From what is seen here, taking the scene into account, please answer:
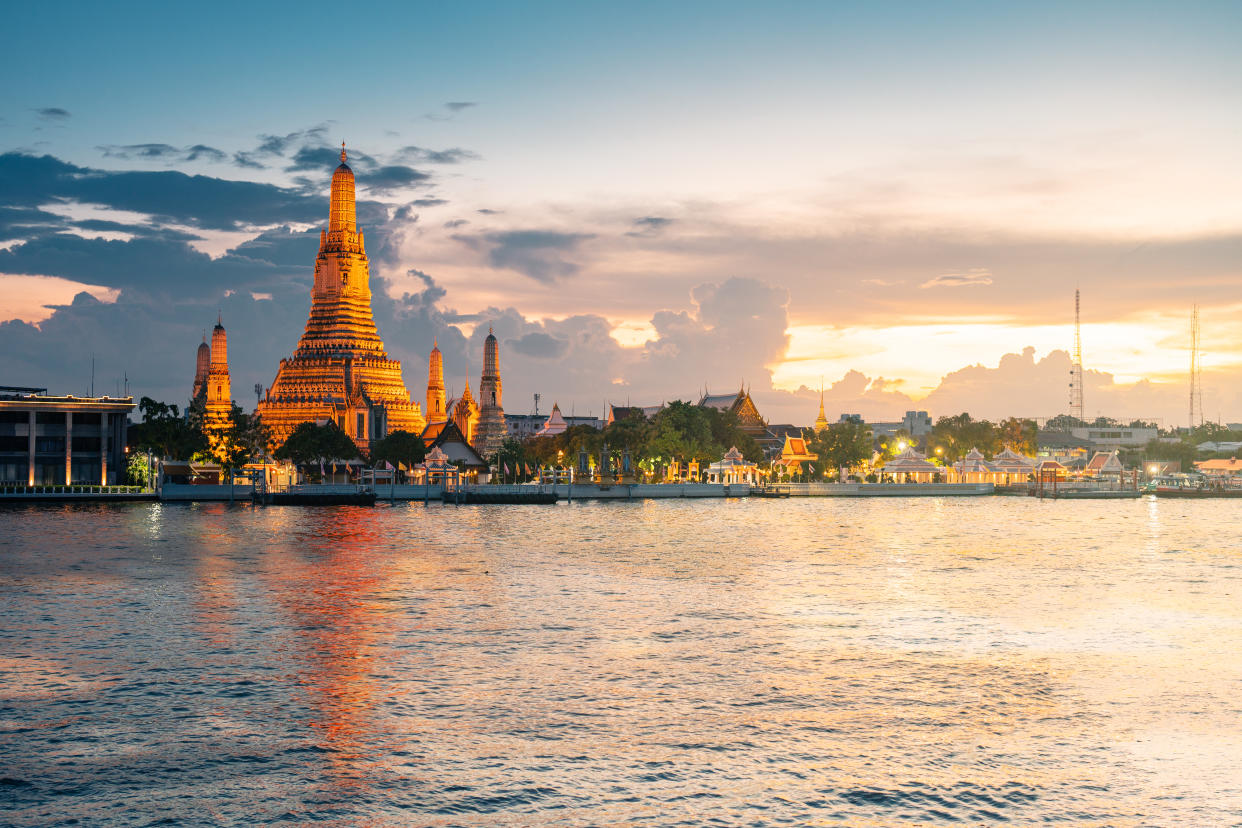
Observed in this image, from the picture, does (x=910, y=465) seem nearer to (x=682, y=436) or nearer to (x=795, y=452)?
(x=795, y=452)

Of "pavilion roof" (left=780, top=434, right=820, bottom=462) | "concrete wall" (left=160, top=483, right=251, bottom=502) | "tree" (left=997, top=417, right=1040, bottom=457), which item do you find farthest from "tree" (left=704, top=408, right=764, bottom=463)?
"concrete wall" (left=160, top=483, right=251, bottom=502)

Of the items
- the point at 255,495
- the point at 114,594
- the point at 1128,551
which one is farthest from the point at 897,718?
the point at 255,495

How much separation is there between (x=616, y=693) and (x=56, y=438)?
3606 inches

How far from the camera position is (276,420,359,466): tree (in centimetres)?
10712

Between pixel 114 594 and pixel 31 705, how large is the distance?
54.7ft

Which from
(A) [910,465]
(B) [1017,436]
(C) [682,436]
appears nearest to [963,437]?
(B) [1017,436]

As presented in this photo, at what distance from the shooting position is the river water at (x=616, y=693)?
1413 cm

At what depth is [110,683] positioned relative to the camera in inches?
824

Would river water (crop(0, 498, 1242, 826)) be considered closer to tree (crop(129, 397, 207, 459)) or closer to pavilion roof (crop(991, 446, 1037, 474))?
tree (crop(129, 397, 207, 459))

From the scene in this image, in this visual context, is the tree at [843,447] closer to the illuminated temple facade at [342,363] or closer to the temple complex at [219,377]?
the illuminated temple facade at [342,363]

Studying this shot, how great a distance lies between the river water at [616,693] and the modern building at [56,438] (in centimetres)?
5757

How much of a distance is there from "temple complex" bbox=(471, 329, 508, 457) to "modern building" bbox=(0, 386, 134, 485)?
5257cm

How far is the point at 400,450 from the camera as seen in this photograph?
114812mm

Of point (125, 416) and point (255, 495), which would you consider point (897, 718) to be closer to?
point (255, 495)
